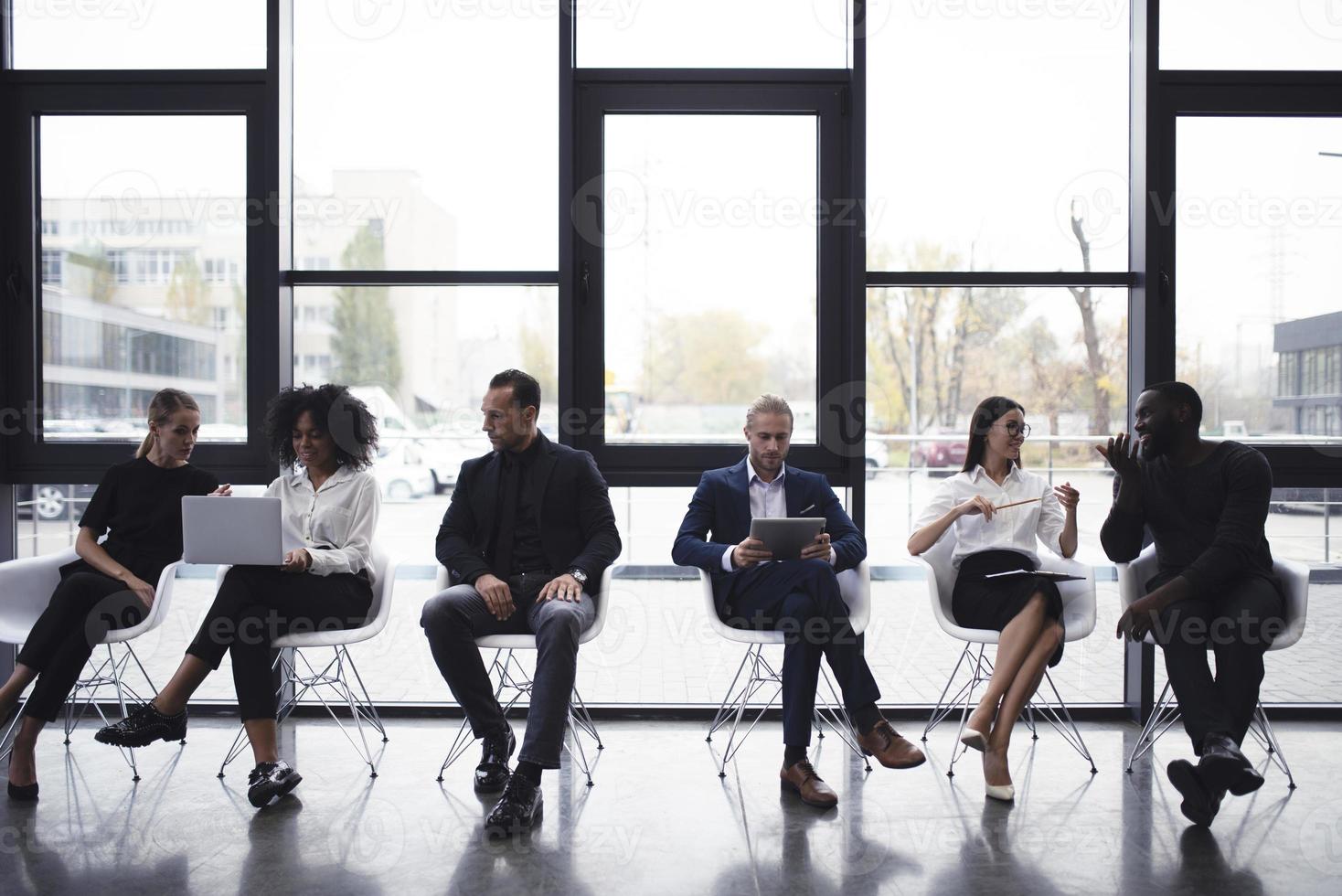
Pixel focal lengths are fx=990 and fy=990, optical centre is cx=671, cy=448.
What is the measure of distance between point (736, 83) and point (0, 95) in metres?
3.01

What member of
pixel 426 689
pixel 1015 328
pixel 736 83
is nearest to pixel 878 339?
pixel 1015 328

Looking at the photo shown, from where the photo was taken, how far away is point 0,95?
4055 mm

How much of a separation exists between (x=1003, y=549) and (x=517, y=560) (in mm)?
1708

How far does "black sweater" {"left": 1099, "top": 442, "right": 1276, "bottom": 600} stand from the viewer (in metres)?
3.20

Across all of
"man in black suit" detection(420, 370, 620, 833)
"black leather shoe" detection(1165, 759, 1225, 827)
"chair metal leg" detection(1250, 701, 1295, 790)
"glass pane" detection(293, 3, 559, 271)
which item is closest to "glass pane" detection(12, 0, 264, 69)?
"glass pane" detection(293, 3, 559, 271)

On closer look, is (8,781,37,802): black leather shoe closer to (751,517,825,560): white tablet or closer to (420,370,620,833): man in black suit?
(420,370,620,833): man in black suit

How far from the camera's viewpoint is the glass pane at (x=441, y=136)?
13.3 ft

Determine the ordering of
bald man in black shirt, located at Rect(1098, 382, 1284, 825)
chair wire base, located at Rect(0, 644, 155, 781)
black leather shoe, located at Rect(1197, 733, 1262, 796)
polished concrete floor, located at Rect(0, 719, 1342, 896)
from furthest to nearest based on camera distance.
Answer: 1. chair wire base, located at Rect(0, 644, 155, 781)
2. bald man in black shirt, located at Rect(1098, 382, 1284, 825)
3. black leather shoe, located at Rect(1197, 733, 1262, 796)
4. polished concrete floor, located at Rect(0, 719, 1342, 896)

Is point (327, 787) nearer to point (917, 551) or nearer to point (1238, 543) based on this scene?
point (917, 551)
